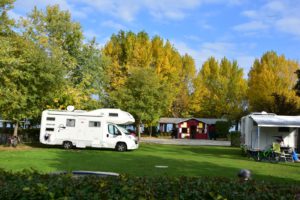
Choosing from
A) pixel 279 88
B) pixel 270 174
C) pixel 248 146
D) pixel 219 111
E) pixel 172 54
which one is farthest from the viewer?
pixel 219 111

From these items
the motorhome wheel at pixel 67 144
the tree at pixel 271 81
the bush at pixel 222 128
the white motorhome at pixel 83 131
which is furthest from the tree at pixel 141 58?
the motorhome wheel at pixel 67 144

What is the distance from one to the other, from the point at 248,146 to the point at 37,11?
23001 millimetres

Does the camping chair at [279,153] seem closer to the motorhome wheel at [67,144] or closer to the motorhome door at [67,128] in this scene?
the motorhome door at [67,128]

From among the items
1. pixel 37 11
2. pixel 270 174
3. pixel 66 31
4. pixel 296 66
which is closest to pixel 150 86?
pixel 66 31

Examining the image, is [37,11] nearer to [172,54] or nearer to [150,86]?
[150,86]

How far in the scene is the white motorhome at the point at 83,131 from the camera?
25.0m

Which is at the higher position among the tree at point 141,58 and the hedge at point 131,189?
the tree at point 141,58

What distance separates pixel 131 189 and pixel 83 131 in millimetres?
20881

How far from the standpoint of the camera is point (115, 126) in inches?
993

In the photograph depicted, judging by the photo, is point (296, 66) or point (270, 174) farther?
point (296, 66)

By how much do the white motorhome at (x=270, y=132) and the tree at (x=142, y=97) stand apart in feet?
48.9

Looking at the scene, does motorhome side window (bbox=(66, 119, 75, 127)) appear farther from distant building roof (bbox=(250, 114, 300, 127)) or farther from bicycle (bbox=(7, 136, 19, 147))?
distant building roof (bbox=(250, 114, 300, 127))

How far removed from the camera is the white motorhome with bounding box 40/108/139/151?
25.0 meters

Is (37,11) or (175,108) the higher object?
(37,11)
